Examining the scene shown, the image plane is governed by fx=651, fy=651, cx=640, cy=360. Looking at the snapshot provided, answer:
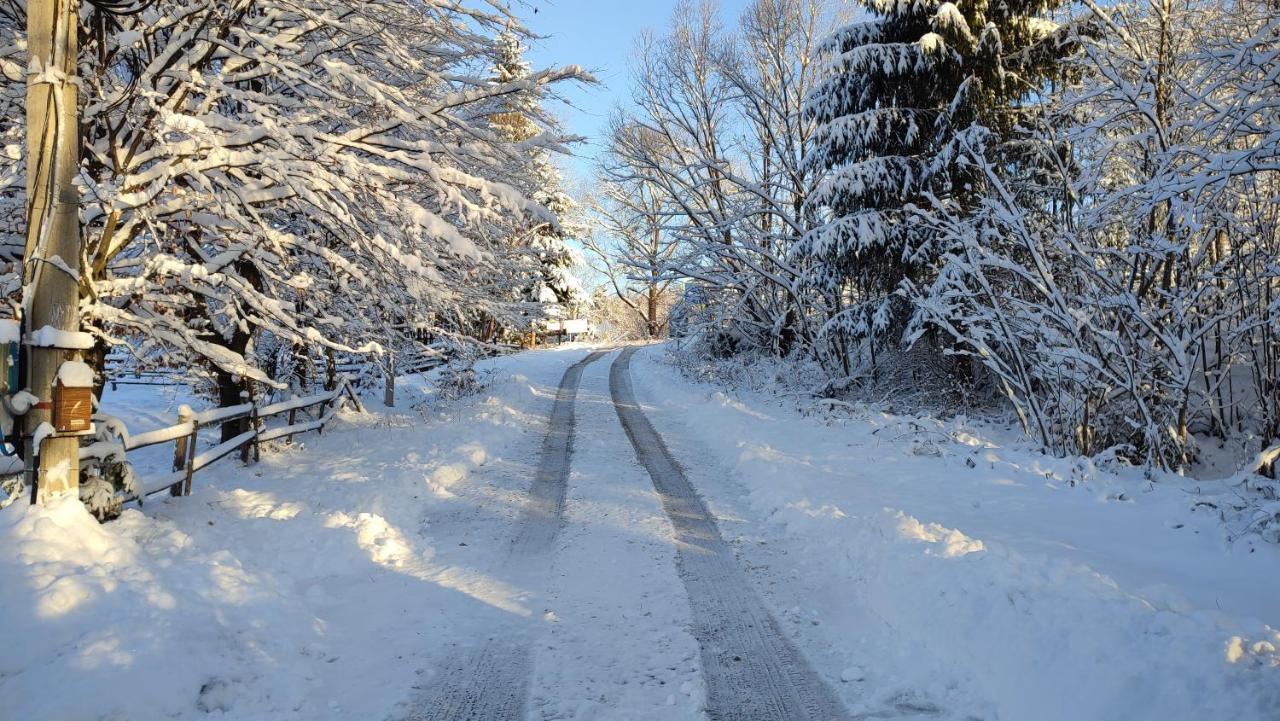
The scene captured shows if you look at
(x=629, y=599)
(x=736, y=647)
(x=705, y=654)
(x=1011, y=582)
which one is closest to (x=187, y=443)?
(x=629, y=599)

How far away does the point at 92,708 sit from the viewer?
9.80 feet

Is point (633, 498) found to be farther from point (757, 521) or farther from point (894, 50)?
point (894, 50)

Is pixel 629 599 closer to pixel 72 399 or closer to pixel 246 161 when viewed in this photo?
pixel 72 399

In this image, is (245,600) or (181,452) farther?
(181,452)

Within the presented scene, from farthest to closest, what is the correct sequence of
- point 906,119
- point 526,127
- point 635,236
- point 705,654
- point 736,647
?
point 635,236
point 906,119
point 526,127
point 736,647
point 705,654

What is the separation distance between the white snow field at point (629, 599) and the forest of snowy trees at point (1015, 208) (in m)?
2.07

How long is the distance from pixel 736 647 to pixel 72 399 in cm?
469

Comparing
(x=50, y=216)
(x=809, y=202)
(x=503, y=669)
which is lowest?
(x=503, y=669)

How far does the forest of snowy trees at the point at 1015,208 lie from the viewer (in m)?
7.39

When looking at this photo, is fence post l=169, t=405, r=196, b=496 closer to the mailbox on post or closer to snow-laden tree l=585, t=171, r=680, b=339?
the mailbox on post

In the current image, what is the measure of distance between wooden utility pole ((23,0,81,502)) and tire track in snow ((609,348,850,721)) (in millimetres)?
4447

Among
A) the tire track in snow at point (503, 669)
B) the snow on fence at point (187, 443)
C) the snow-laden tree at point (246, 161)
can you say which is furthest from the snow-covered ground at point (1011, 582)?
the snow on fence at point (187, 443)

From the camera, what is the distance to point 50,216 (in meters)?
4.30

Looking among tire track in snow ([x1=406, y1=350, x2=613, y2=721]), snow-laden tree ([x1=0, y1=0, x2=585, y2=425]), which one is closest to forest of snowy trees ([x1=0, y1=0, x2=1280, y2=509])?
snow-laden tree ([x1=0, y1=0, x2=585, y2=425])
